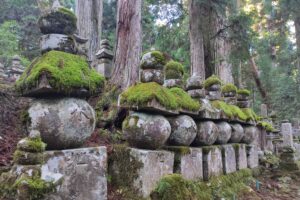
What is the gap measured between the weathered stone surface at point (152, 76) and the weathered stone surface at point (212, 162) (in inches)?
45.8

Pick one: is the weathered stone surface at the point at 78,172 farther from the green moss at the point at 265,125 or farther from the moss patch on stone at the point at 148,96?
the green moss at the point at 265,125

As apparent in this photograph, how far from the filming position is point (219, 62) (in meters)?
7.78

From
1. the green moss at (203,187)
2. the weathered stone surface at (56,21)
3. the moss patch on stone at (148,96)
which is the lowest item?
the green moss at (203,187)

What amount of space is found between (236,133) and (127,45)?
249cm

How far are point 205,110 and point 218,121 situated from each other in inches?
25.1

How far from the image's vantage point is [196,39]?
26.1ft

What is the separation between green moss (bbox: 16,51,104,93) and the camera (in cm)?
190

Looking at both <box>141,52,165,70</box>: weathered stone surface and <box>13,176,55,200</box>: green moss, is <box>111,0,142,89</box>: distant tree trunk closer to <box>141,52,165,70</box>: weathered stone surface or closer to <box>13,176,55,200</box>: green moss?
<box>141,52,165,70</box>: weathered stone surface

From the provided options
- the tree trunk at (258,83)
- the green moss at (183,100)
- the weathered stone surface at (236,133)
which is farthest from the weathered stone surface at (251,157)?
the tree trunk at (258,83)

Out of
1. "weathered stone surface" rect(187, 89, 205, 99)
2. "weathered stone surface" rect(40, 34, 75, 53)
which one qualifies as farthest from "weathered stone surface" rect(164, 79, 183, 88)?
"weathered stone surface" rect(40, 34, 75, 53)

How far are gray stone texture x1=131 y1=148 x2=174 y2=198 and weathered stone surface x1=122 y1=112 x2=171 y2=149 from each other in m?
0.07

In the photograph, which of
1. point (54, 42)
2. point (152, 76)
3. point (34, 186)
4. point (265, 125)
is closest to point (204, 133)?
point (152, 76)

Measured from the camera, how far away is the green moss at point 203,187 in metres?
2.21

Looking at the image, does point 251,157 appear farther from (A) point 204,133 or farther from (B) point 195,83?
(B) point 195,83
